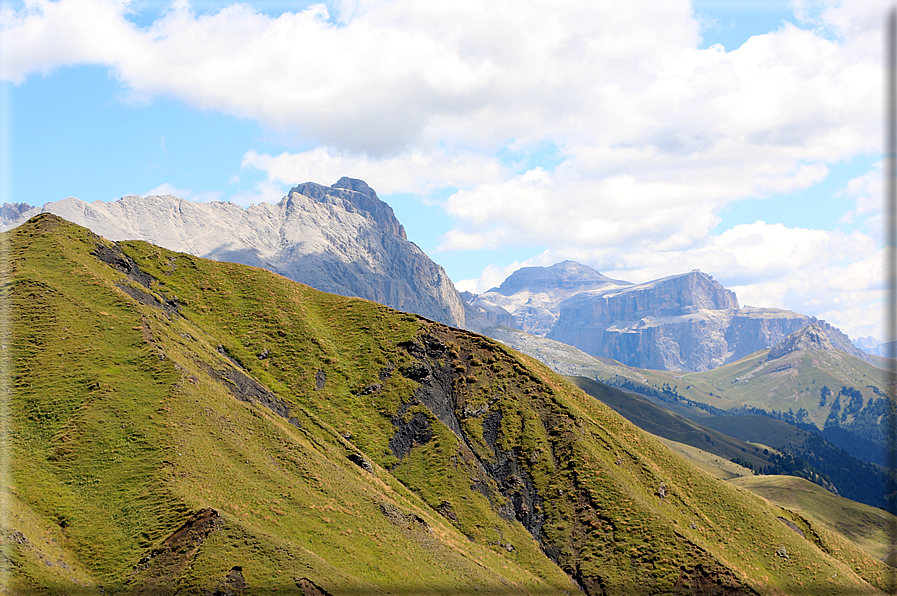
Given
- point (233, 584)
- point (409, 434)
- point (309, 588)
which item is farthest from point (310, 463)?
point (409, 434)

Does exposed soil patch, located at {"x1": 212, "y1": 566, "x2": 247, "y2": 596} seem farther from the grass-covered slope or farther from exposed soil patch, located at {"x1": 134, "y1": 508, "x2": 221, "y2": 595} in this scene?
exposed soil patch, located at {"x1": 134, "y1": 508, "x2": 221, "y2": 595}

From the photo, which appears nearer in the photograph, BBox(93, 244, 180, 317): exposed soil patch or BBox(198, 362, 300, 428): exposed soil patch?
BBox(198, 362, 300, 428): exposed soil patch

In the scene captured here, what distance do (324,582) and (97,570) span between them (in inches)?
822

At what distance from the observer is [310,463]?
258 ft

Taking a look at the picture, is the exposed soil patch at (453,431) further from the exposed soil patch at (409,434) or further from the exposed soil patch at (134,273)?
the exposed soil patch at (134,273)

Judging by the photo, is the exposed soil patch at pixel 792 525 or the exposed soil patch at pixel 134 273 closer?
the exposed soil patch at pixel 134 273

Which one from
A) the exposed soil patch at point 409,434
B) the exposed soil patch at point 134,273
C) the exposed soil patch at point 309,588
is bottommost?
the exposed soil patch at point 309,588

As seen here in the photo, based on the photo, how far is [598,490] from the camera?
95.1 m

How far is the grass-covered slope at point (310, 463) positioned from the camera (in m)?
57.4

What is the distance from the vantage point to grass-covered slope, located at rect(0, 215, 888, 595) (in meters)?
57.4

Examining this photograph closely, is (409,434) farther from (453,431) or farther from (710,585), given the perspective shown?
(710,585)

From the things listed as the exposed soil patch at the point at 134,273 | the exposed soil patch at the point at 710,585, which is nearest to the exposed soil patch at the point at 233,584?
the exposed soil patch at the point at 134,273

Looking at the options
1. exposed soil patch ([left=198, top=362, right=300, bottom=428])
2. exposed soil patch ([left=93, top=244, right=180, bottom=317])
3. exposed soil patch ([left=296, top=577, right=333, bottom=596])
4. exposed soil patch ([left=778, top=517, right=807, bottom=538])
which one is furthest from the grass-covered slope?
exposed soil patch ([left=778, top=517, right=807, bottom=538])

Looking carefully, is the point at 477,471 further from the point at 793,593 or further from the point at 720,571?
the point at 793,593
